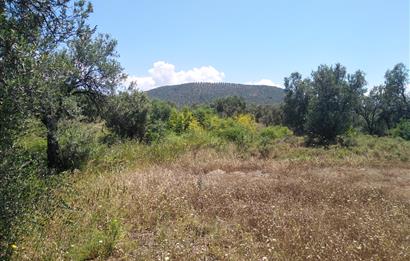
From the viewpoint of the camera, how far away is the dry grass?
158 inches

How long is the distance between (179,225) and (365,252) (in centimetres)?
259

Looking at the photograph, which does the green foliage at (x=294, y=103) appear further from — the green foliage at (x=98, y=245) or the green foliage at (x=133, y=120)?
the green foliage at (x=98, y=245)

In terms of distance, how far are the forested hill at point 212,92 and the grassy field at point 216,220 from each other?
334ft

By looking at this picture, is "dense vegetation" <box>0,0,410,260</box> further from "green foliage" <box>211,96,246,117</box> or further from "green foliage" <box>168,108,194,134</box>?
"green foliage" <box>211,96,246,117</box>

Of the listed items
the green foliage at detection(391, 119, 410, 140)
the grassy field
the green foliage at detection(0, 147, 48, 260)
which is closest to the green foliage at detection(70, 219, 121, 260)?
A: the grassy field

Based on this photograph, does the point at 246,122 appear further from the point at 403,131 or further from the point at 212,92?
the point at 212,92

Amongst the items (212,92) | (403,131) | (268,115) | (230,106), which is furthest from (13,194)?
(212,92)

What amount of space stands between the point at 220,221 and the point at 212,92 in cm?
11876

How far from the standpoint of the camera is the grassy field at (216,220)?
402 cm

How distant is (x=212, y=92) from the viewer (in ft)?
403

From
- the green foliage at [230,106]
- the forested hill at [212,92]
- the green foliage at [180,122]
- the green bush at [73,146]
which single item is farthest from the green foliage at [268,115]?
the forested hill at [212,92]

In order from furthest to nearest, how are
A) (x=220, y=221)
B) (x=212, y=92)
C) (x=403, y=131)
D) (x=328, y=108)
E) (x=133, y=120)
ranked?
(x=212, y=92), (x=403, y=131), (x=328, y=108), (x=133, y=120), (x=220, y=221)

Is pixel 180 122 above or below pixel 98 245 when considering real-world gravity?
above

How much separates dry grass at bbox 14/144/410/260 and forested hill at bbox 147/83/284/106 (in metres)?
102
